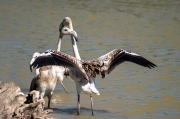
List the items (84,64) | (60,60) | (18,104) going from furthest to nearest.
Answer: (84,64)
(60,60)
(18,104)

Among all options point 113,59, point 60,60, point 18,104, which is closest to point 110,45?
point 113,59

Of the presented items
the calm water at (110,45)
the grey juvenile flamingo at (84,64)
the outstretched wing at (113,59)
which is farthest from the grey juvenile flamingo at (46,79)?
the outstretched wing at (113,59)

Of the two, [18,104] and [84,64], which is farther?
[84,64]

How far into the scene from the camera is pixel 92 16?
64.4ft

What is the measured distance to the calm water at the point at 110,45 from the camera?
959cm

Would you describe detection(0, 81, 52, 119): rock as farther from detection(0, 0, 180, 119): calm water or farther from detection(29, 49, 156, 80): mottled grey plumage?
detection(0, 0, 180, 119): calm water

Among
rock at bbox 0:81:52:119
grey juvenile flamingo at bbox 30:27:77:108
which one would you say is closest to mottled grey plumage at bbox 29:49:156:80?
grey juvenile flamingo at bbox 30:27:77:108

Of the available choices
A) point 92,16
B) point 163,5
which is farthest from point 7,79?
point 163,5

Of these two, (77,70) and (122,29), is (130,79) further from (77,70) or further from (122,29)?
(122,29)

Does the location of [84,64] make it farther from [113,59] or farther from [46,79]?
[46,79]

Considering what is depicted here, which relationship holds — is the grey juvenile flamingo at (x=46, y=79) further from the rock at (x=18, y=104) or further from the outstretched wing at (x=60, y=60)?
the rock at (x=18, y=104)

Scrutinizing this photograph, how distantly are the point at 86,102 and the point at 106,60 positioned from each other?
1.29 metres

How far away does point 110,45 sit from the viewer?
49.4 feet

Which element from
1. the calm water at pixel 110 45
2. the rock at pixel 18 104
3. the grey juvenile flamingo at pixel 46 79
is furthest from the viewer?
the calm water at pixel 110 45
